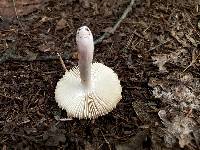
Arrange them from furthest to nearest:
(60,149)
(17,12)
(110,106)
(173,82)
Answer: (17,12) < (173,82) < (110,106) < (60,149)

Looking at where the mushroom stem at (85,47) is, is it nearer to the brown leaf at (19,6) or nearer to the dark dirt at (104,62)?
the dark dirt at (104,62)

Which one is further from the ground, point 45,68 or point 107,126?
point 45,68

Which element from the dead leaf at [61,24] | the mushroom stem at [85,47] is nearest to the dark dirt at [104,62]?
the dead leaf at [61,24]

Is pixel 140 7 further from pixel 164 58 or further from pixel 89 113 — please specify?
pixel 89 113

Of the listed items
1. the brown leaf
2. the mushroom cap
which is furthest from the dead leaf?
the mushroom cap

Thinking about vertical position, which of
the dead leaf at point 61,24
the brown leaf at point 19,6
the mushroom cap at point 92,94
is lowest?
the mushroom cap at point 92,94

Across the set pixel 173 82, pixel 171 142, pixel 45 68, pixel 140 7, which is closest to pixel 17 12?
pixel 45 68
